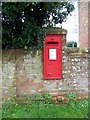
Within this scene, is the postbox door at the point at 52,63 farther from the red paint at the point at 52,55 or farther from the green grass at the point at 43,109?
the green grass at the point at 43,109

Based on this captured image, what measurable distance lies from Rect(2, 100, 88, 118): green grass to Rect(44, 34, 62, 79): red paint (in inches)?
30.9

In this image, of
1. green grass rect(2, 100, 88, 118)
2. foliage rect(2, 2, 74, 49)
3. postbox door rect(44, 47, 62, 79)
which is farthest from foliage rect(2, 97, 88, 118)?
foliage rect(2, 2, 74, 49)

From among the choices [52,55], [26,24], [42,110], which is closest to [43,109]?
[42,110]

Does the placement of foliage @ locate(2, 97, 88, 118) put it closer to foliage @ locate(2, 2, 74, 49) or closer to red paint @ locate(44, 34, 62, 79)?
red paint @ locate(44, 34, 62, 79)

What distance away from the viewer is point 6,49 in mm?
7145

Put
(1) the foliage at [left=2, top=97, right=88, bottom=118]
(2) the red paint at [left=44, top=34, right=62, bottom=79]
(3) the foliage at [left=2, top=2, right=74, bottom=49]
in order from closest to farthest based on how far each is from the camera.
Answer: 1. (1) the foliage at [left=2, top=97, right=88, bottom=118]
2. (3) the foliage at [left=2, top=2, right=74, bottom=49]
3. (2) the red paint at [left=44, top=34, right=62, bottom=79]

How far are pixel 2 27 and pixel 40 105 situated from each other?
2023 mm

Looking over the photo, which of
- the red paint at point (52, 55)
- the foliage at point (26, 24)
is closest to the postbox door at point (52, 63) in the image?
the red paint at point (52, 55)

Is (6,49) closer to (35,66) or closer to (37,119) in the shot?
(35,66)

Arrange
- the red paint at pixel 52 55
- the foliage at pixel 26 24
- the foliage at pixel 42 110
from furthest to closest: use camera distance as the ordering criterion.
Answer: the red paint at pixel 52 55
the foliage at pixel 26 24
the foliage at pixel 42 110

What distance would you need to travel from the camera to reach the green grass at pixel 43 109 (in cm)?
613

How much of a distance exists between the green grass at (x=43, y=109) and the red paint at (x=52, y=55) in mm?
785

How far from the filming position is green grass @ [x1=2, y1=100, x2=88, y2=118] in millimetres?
6129

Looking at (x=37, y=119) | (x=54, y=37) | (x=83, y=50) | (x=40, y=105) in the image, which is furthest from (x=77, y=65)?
(x=37, y=119)
